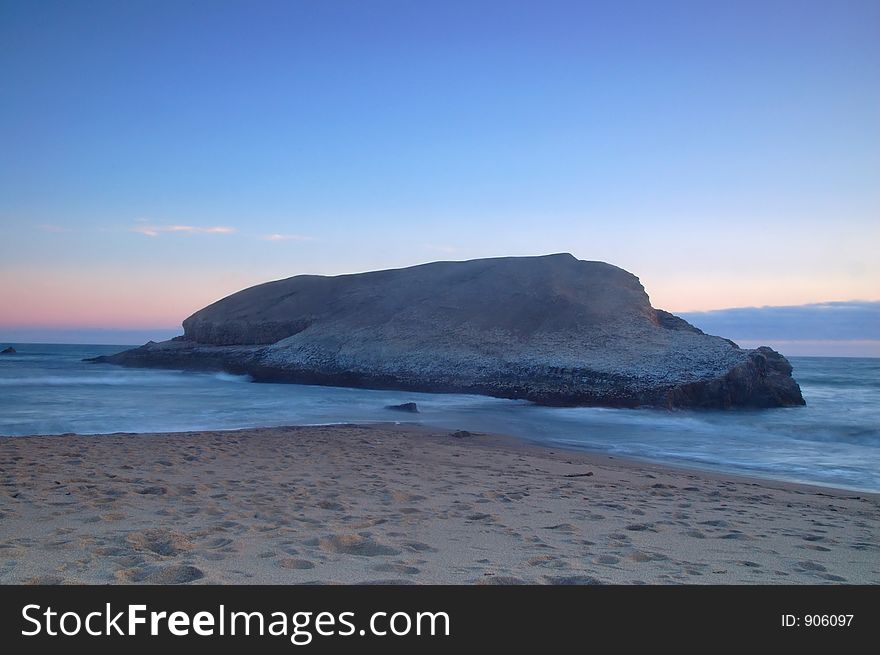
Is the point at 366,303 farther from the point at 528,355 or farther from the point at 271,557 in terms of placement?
the point at 271,557

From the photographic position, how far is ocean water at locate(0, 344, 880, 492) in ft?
36.9

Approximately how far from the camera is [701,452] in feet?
38.8

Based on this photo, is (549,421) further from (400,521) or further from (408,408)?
(400,521)

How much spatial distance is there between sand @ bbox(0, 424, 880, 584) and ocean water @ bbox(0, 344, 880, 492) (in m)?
2.67

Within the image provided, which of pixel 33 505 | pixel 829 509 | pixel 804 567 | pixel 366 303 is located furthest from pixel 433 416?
pixel 366 303

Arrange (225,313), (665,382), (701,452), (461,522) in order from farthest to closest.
A: 1. (225,313)
2. (665,382)
3. (701,452)
4. (461,522)

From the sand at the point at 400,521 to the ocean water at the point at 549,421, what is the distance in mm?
2667

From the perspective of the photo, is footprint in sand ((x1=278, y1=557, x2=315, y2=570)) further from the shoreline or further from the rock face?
the rock face

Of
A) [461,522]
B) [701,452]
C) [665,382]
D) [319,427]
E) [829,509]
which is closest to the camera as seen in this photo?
[461,522]

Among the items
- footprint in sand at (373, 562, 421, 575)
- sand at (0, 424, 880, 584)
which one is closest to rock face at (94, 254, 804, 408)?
sand at (0, 424, 880, 584)

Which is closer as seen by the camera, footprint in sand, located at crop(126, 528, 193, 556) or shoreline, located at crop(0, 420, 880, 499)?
footprint in sand, located at crop(126, 528, 193, 556)

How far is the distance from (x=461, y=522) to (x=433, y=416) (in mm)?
10513

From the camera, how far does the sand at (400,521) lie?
3.77 m

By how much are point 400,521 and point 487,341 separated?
70.6ft
